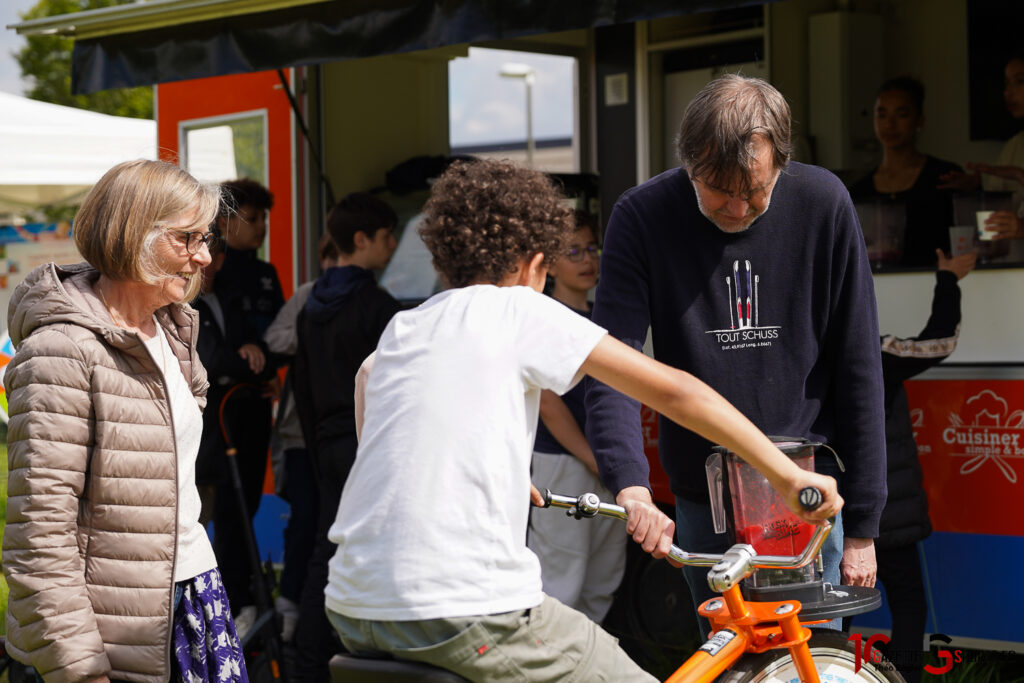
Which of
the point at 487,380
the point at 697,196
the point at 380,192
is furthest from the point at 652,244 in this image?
the point at 380,192

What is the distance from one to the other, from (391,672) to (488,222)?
2.61 feet

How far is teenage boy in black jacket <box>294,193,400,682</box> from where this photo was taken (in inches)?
184

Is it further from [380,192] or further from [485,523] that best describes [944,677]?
[380,192]

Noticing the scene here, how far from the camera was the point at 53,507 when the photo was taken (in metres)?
2.34

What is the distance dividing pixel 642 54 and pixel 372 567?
4.33 metres

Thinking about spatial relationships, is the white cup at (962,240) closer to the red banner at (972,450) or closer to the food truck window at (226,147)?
the red banner at (972,450)

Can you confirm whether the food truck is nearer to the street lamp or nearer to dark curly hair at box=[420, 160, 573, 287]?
the street lamp

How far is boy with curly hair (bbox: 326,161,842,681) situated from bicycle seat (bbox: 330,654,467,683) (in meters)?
0.02

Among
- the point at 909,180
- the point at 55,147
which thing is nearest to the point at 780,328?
the point at 909,180

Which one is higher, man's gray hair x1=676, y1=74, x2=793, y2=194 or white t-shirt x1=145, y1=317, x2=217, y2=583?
man's gray hair x1=676, y1=74, x2=793, y2=194

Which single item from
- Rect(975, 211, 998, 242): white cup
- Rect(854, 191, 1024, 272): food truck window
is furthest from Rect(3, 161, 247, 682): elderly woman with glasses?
Rect(975, 211, 998, 242): white cup

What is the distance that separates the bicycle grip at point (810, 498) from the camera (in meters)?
2.01

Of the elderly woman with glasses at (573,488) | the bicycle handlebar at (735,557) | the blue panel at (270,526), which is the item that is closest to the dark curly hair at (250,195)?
the blue panel at (270,526)

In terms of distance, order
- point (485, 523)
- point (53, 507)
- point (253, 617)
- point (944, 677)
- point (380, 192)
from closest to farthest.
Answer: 1. point (485, 523)
2. point (53, 507)
3. point (944, 677)
4. point (253, 617)
5. point (380, 192)
